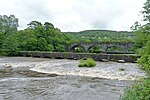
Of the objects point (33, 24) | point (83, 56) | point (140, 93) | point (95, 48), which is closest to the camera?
point (140, 93)

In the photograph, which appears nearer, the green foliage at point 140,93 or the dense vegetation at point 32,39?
the green foliage at point 140,93

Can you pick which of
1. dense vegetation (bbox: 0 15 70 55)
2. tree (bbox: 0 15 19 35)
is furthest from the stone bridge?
tree (bbox: 0 15 19 35)

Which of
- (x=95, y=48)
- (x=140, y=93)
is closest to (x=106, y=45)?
(x=95, y=48)

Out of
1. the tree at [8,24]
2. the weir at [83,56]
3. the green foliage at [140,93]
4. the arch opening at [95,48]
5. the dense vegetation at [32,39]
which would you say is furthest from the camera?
the tree at [8,24]

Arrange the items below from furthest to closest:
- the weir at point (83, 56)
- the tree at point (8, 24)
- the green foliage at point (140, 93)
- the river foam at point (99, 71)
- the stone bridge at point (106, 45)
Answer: the tree at point (8, 24), the stone bridge at point (106, 45), the weir at point (83, 56), the river foam at point (99, 71), the green foliage at point (140, 93)

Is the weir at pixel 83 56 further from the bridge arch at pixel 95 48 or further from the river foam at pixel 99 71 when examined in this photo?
the bridge arch at pixel 95 48

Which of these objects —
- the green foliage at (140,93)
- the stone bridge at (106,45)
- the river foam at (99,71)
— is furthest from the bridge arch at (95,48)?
the green foliage at (140,93)

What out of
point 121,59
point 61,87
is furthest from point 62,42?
point 61,87

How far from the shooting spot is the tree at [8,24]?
96556mm

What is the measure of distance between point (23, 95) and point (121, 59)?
38.8 m

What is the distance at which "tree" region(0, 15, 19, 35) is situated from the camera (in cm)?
9656

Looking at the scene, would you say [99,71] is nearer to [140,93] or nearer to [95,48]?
[140,93]

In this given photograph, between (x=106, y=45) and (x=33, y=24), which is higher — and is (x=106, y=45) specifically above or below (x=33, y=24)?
below

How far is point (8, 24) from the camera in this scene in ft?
337
